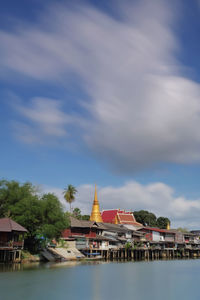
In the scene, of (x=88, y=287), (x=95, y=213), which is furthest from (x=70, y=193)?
(x=88, y=287)

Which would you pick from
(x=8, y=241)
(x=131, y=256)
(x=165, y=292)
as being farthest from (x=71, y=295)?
(x=131, y=256)

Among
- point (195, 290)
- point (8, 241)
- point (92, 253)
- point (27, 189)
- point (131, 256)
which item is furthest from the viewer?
point (131, 256)

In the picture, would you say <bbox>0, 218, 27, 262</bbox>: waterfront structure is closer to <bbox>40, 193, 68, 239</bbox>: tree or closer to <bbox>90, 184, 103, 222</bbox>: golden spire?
<bbox>40, 193, 68, 239</bbox>: tree

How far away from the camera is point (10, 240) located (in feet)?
151

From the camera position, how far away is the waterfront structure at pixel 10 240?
1768 inches

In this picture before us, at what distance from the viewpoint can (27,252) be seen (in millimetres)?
51375

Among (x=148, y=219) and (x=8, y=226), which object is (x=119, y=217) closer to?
(x=148, y=219)

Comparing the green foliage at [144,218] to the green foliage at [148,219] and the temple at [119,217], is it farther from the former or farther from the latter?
the temple at [119,217]

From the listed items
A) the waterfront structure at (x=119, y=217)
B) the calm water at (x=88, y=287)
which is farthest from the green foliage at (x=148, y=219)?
the calm water at (x=88, y=287)

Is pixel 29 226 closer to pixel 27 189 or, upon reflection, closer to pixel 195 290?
pixel 27 189

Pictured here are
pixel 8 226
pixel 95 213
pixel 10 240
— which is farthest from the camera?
pixel 95 213

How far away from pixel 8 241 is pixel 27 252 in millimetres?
6445

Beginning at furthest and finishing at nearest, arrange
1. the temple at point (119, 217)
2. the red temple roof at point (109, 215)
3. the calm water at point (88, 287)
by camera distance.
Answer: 1. the red temple roof at point (109, 215)
2. the temple at point (119, 217)
3. the calm water at point (88, 287)

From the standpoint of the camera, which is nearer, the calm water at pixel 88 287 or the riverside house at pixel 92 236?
the calm water at pixel 88 287
